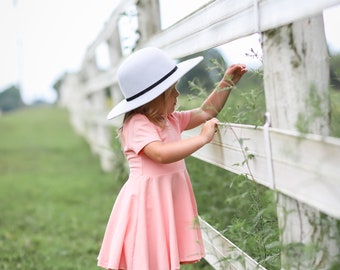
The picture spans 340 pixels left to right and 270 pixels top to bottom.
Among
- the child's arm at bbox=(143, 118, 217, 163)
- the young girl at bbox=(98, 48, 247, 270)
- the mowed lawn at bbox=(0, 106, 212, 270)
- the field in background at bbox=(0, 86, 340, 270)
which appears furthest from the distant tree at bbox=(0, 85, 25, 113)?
the child's arm at bbox=(143, 118, 217, 163)

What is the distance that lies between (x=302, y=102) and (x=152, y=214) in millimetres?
998

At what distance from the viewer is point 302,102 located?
168 centimetres

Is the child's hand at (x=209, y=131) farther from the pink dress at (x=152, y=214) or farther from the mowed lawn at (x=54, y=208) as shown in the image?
the mowed lawn at (x=54, y=208)

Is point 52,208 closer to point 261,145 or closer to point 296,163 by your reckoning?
point 261,145

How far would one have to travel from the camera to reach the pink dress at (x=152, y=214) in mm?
2410

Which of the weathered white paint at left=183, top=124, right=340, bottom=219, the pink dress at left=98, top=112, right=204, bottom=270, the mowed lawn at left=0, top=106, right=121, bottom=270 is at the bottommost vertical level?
the mowed lawn at left=0, top=106, right=121, bottom=270

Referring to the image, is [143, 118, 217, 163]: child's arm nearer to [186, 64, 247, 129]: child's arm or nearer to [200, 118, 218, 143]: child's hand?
[200, 118, 218, 143]: child's hand

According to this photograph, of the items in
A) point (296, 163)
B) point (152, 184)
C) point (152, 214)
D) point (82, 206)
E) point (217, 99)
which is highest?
point (217, 99)

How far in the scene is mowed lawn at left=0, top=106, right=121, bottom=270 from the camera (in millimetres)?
4246

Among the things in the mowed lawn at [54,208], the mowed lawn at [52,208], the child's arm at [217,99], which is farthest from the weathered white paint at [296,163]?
the mowed lawn at [52,208]

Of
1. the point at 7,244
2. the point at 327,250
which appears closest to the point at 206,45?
the point at 327,250

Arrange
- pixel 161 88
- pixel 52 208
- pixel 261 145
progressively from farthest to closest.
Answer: pixel 52 208 < pixel 161 88 < pixel 261 145

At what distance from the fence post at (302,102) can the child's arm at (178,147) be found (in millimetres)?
526

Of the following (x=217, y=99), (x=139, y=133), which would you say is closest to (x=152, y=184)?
(x=139, y=133)
